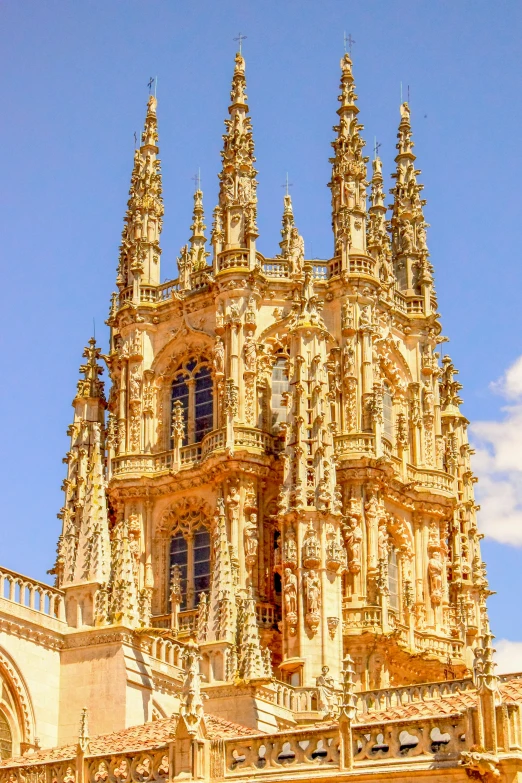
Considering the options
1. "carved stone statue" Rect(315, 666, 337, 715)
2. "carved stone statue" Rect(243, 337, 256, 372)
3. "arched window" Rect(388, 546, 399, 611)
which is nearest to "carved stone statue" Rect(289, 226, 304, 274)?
"carved stone statue" Rect(243, 337, 256, 372)

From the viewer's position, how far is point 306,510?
48469 millimetres

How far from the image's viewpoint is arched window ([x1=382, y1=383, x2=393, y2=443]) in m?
58.5

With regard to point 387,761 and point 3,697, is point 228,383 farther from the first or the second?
point 387,761

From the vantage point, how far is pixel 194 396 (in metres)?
57.4

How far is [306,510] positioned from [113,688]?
14.0m

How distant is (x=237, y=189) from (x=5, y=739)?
1123 inches

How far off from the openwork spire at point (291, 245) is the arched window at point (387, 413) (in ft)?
18.8

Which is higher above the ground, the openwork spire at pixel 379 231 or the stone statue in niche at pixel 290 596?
the openwork spire at pixel 379 231

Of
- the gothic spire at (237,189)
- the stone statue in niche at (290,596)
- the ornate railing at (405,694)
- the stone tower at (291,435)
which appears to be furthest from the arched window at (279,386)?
the ornate railing at (405,694)

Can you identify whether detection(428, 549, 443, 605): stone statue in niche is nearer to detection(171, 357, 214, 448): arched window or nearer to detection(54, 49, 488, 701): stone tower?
detection(54, 49, 488, 701): stone tower

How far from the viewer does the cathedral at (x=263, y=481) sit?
125 ft

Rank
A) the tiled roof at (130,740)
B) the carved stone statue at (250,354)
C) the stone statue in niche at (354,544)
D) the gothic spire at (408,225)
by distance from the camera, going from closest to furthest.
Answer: the tiled roof at (130,740), the stone statue in niche at (354,544), the carved stone statue at (250,354), the gothic spire at (408,225)

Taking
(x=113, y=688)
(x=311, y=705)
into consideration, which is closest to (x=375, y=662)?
(x=311, y=705)

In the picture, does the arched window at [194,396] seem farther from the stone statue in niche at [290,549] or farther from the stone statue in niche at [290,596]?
the stone statue in niche at [290,596]
